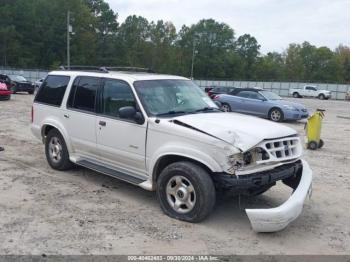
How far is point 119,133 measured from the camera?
6.49 m

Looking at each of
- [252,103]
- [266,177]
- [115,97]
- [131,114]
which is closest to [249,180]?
[266,177]

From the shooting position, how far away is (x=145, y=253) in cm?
475

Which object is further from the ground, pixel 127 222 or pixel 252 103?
pixel 252 103

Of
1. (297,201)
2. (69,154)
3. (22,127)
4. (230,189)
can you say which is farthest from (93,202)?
(22,127)

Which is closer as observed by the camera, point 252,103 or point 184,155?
point 184,155

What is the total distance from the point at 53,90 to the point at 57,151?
1.09 m

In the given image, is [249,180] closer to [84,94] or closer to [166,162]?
[166,162]

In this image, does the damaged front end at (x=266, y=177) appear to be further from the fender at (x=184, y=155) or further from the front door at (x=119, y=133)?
the front door at (x=119, y=133)

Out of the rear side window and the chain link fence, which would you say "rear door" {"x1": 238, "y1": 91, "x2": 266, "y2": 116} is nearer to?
the rear side window

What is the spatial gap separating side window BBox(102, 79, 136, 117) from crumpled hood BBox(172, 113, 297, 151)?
→ 3.03 ft

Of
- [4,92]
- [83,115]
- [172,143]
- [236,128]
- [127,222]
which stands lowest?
[127,222]

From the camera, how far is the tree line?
279 feet

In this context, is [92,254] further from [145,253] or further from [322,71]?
[322,71]

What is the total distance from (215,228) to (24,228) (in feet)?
7.43
